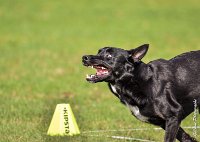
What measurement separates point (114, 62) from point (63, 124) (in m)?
1.92

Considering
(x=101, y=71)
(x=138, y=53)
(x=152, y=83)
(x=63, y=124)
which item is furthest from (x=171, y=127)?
(x=63, y=124)

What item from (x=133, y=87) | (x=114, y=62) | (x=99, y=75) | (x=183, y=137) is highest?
(x=114, y=62)

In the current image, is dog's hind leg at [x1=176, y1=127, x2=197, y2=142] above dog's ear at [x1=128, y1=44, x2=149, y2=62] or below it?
below

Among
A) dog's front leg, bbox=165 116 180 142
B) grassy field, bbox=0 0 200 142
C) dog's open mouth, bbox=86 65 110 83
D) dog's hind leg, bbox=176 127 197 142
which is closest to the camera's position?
dog's front leg, bbox=165 116 180 142

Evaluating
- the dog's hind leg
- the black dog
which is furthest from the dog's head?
the dog's hind leg

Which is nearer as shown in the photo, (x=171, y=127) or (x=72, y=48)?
(x=171, y=127)

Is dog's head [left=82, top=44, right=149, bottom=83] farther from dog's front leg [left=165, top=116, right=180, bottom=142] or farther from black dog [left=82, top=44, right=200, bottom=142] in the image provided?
dog's front leg [left=165, top=116, right=180, bottom=142]

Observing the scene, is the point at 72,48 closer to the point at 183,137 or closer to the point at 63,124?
the point at 63,124

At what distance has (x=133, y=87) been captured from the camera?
898cm

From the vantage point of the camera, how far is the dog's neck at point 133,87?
8914 mm

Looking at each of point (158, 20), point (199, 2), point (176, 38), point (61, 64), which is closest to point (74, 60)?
point (61, 64)

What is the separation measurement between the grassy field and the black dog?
1342 mm

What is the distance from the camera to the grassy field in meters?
11.7

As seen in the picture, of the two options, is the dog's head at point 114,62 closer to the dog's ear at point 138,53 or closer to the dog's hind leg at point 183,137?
the dog's ear at point 138,53
